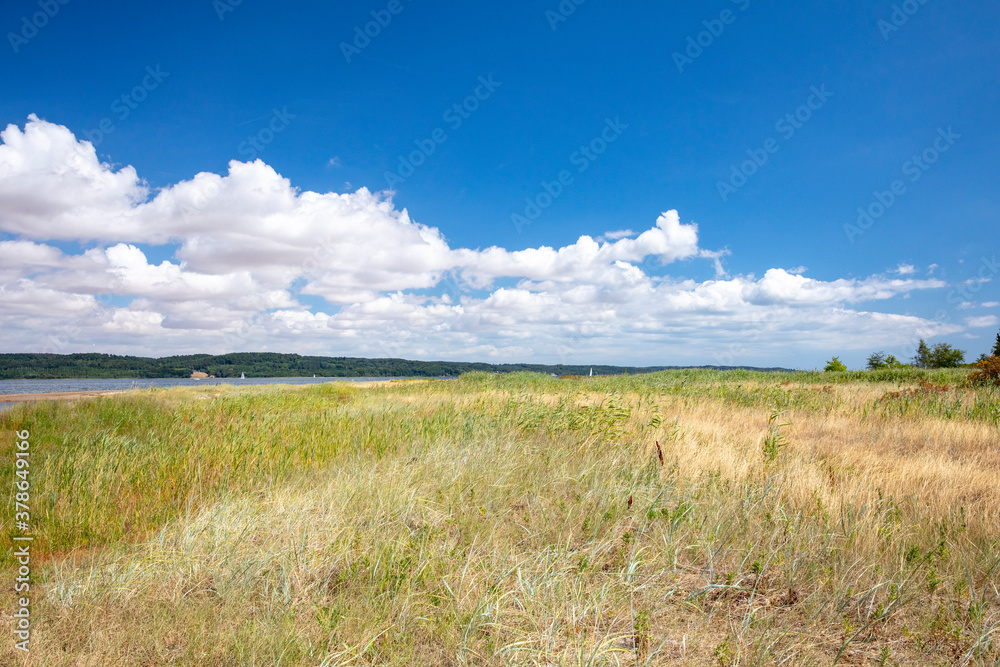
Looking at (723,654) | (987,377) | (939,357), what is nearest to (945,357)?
(939,357)

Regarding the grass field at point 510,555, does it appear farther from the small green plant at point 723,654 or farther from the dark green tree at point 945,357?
the dark green tree at point 945,357

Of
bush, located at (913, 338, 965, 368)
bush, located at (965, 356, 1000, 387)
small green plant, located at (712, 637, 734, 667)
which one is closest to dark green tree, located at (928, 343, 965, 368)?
bush, located at (913, 338, 965, 368)

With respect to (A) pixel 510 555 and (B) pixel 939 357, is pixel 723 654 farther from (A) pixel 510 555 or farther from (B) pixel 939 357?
(B) pixel 939 357

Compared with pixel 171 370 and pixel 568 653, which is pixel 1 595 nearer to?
pixel 568 653

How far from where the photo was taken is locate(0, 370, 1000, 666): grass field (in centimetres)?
283

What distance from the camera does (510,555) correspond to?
3746 millimetres

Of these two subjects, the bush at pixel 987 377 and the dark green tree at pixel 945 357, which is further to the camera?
the dark green tree at pixel 945 357

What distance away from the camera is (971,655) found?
2.69 m

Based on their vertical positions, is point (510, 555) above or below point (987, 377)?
below

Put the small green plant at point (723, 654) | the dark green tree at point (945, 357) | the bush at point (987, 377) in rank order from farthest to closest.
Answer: the dark green tree at point (945, 357) < the bush at point (987, 377) < the small green plant at point (723, 654)

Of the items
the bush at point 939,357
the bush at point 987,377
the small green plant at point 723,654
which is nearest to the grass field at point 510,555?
the small green plant at point 723,654

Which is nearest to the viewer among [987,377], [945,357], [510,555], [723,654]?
[723,654]

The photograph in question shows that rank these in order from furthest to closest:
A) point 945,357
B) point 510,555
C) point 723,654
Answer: point 945,357
point 510,555
point 723,654

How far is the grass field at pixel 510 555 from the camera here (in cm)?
283
